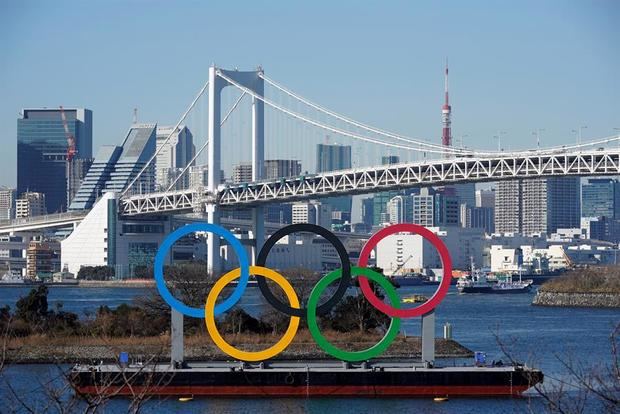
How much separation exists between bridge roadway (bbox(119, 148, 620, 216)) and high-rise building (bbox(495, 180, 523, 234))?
7152 cm

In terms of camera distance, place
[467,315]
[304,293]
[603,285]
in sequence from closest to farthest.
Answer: [304,293] → [467,315] → [603,285]

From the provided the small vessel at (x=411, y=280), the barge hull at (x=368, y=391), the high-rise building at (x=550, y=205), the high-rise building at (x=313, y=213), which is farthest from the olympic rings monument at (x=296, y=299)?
the high-rise building at (x=550, y=205)

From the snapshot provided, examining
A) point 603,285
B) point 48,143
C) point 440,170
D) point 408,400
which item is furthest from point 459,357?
point 48,143

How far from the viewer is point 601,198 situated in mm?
132625

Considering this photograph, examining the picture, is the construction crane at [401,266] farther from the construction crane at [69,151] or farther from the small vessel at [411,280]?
the construction crane at [69,151]

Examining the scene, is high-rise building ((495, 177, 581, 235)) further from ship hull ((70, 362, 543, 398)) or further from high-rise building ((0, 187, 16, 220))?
ship hull ((70, 362, 543, 398))

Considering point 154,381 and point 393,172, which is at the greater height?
point 393,172

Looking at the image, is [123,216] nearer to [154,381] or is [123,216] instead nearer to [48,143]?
[154,381]

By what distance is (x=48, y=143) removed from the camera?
424 feet

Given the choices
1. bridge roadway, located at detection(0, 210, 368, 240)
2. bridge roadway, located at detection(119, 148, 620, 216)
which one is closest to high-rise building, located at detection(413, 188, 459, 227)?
bridge roadway, located at detection(0, 210, 368, 240)

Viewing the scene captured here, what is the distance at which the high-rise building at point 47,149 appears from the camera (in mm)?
126375

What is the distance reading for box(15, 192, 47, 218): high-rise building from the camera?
109 m

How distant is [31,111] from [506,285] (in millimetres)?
79493

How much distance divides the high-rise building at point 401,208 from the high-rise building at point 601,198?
1893 cm
